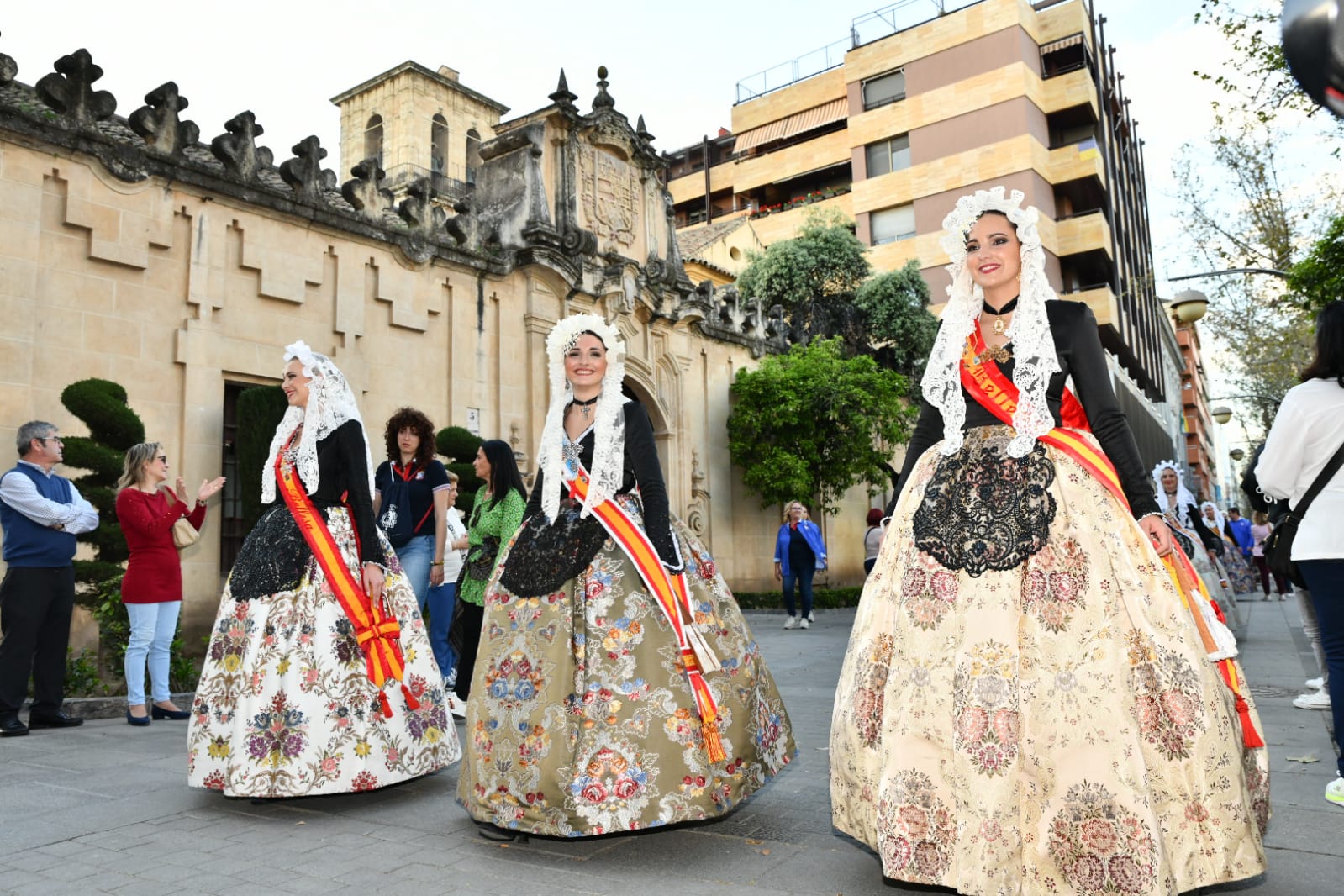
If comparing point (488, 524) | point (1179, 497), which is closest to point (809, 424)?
point (1179, 497)

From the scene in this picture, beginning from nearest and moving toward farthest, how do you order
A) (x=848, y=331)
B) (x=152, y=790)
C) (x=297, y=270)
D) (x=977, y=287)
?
(x=977, y=287) → (x=152, y=790) → (x=297, y=270) → (x=848, y=331)

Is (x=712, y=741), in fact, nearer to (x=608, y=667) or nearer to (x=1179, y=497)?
(x=608, y=667)

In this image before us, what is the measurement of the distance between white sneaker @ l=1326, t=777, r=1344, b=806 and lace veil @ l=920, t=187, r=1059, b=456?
83.2 inches

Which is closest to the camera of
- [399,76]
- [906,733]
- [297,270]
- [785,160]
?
[906,733]

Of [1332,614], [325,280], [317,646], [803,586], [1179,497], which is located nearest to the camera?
[1332,614]

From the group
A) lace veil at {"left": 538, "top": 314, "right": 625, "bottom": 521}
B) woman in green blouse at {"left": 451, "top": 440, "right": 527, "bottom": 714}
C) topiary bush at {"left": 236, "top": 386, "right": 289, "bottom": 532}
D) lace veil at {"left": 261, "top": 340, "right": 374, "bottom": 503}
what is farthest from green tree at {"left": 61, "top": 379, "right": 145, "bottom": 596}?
lace veil at {"left": 538, "top": 314, "right": 625, "bottom": 521}

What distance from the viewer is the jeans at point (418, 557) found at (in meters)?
6.48

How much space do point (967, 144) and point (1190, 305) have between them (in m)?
18.3

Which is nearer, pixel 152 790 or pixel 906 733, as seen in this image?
pixel 906 733

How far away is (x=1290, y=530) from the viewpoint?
369cm

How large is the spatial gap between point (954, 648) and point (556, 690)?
4.67ft

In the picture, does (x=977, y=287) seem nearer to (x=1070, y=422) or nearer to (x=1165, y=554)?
(x=1070, y=422)

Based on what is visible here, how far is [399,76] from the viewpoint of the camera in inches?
1328

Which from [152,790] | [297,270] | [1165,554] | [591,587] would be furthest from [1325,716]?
[297,270]
